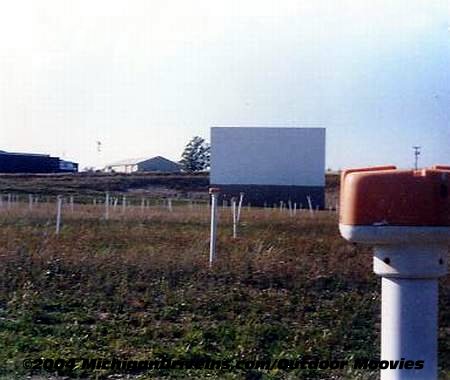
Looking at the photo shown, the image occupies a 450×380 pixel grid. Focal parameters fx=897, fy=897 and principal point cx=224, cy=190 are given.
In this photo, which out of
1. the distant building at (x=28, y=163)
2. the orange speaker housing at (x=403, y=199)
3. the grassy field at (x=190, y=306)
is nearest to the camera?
the orange speaker housing at (x=403, y=199)

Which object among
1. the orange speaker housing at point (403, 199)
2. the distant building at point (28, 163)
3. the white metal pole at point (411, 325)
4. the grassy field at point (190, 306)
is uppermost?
the distant building at point (28, 163)

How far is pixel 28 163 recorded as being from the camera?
60.2m

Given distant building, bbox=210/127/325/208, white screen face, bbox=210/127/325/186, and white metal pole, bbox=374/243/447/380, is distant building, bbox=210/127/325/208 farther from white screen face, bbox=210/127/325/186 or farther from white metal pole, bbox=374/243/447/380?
white metal pole, bbox=374/243/447/380

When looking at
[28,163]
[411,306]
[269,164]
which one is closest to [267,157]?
[269,164]

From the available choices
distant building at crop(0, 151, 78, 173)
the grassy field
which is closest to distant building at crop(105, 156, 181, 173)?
distant building at crop(0, 151, 78, 173)

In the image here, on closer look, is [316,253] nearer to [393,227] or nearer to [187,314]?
[187,314]

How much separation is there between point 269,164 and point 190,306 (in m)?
45.3

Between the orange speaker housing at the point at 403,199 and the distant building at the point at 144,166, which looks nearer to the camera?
the orange speaker housing at the point at 403,199

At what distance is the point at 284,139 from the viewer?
51938mm

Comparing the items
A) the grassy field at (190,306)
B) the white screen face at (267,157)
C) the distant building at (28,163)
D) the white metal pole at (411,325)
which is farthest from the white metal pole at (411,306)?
the distant building at (28,163)

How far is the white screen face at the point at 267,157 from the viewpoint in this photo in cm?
5125

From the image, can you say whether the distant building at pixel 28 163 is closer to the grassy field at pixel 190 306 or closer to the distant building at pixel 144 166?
the distant building at pixel 144 166

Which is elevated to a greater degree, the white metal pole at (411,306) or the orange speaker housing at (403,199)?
the orange speaker housing at (403,199)

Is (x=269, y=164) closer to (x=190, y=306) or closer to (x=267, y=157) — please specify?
(x=267, y=157)
